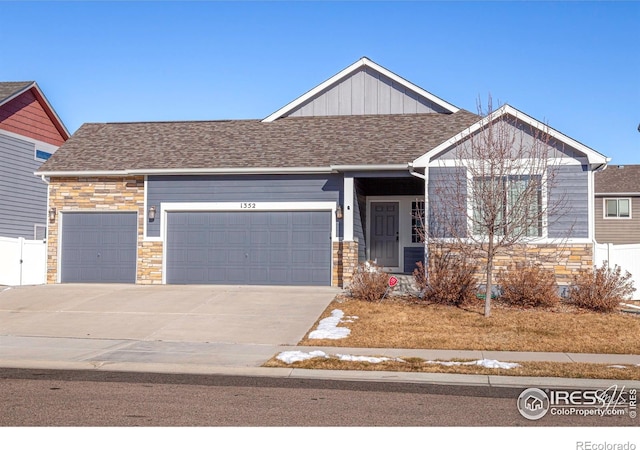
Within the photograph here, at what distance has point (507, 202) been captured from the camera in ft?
52.2

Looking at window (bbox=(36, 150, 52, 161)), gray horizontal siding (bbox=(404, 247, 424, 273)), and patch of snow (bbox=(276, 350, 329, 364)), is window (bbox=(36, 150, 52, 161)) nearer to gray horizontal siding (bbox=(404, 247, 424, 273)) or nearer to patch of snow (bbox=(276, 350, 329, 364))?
gray horizontal siding (bbox=(404, 247, 424, 273))

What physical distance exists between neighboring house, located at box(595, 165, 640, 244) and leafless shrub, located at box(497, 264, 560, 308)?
62.6 ft

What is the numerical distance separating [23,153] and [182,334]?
1510 centimetres

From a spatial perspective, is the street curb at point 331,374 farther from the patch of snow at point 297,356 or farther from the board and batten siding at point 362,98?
the board and batten siding at point 362,98

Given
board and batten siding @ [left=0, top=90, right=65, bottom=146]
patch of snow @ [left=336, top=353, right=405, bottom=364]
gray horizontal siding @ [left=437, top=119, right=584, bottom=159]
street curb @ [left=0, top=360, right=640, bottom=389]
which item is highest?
board and batten siding @ [left=0, top=90, right=65, bottom=146]

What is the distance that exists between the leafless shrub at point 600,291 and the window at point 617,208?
63.3 feet

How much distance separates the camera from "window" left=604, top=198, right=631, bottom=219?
33906mm

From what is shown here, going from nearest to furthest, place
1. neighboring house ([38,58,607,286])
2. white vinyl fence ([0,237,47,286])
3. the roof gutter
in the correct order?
the roof gutter
neighboring house ([38,58,607,286])
white vinyl fence ([0,237,47,286])

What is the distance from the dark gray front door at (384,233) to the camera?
21469 millimetres

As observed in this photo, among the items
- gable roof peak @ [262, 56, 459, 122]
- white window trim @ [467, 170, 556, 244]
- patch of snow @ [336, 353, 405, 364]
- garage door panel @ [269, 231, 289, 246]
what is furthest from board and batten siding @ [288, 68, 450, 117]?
patch of snow @ [336, 353, 405, 364]

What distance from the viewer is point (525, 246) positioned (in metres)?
16.9

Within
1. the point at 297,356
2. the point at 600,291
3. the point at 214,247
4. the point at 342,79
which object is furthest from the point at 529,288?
the point at 342,79

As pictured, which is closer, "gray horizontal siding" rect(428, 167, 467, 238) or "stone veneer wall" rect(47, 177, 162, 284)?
"gray horizontal siding" rect(428, 167, 467, 238)

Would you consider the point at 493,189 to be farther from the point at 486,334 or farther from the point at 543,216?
the point at 486,334
